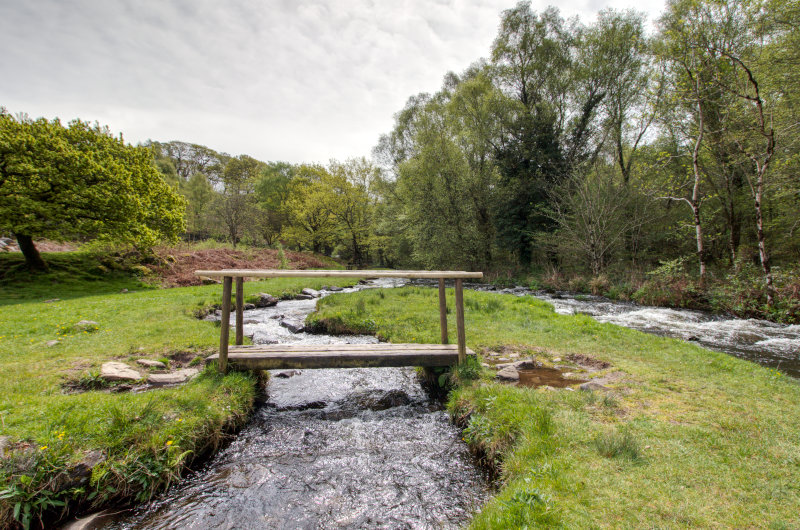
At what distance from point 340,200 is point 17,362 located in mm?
39850

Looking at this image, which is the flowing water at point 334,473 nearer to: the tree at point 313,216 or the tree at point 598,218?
the tree at point 598,218

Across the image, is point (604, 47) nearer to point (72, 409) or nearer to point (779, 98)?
point (779, 98)

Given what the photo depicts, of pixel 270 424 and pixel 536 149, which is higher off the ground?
pixel 536 149

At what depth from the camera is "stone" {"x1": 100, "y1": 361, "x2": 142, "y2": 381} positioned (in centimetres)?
631

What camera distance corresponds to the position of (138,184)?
2158cm

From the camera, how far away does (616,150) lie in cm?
2705

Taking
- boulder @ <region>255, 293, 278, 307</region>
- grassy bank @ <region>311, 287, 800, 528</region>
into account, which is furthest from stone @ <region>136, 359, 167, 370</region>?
boulder @ <region>255, 293, 278, 307</region>

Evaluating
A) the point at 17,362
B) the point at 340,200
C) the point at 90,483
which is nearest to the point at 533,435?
the point at 90,483

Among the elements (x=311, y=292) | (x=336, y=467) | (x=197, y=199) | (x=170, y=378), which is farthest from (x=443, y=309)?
(x=197, y=199)

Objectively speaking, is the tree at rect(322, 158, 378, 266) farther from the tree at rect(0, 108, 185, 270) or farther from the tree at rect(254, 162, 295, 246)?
the tree at rect(0, 108, 185, 270)

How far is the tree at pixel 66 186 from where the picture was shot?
16969mm

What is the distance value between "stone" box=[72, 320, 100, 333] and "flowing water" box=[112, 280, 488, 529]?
7133mm

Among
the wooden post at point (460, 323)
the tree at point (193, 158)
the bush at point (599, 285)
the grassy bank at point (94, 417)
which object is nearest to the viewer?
the grassy bank at point (94, 417)

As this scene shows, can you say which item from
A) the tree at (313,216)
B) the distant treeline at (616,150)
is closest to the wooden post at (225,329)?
the distant treeline at (616,150)
